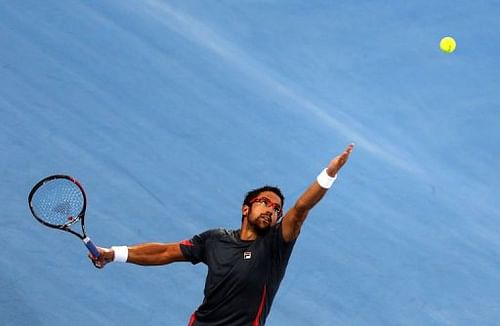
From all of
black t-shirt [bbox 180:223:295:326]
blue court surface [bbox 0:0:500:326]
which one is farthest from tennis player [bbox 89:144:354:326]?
blue court surface [bbox 0:0:500:326]

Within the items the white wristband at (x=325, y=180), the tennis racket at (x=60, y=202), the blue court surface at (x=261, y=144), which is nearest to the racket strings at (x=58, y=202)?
the tennis racket at (x=60, y=202)

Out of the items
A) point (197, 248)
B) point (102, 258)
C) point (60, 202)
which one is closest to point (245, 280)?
point (197, 248)

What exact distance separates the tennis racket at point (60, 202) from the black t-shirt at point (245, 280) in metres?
0.90

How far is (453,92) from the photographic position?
10.3 meters

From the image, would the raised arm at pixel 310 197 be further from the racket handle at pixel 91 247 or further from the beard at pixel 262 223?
the racket handle at pixel 91 247

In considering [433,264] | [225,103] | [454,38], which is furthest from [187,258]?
[454,38]

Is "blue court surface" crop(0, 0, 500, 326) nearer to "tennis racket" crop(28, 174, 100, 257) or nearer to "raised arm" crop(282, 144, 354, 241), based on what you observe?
"tennis racket" crop(28, 174, 100, 257)

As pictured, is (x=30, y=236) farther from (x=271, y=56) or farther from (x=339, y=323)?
(x=271, y=56)

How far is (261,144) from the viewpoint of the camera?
9258mm

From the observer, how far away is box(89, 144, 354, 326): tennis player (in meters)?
5.62

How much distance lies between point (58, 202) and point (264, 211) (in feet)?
4.08

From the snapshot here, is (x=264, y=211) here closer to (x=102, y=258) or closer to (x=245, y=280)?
(x=245, y=280)

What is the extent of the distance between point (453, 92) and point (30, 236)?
472cm

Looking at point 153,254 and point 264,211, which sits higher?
point 264,211
